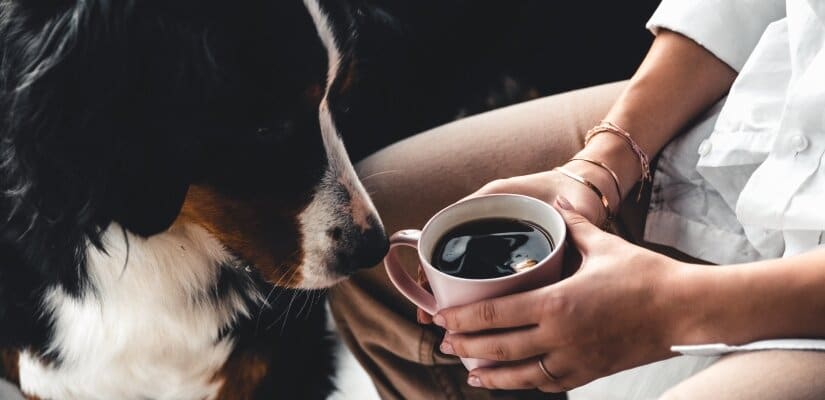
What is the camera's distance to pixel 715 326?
0.62 m

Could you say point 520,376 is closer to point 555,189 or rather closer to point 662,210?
point 555,189

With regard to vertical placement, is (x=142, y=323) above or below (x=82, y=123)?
below

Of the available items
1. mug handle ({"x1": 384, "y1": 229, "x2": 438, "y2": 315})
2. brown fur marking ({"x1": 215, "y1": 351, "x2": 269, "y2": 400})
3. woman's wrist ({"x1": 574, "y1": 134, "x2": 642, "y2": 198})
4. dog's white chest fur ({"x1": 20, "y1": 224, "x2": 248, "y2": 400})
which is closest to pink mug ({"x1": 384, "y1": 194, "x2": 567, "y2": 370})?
mug handle ({"x1": 384, "y1": 229, "x2": 438, "y2": 315})

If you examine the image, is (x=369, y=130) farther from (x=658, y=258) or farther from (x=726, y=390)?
(x=726, y=390)

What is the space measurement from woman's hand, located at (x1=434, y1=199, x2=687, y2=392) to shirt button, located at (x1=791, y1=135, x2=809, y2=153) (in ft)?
0.60

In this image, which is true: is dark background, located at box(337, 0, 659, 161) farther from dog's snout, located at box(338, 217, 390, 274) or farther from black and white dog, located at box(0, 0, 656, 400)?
dog's snout, located at box(338, 217, 390, 274)

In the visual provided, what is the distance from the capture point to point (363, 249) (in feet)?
2.75

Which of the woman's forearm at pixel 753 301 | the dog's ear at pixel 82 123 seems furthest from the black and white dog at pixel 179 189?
the woman's forearm at pixel 753 301

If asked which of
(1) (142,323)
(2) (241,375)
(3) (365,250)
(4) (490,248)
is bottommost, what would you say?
(2) (241,375)

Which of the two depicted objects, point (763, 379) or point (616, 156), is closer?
point (763, 379)

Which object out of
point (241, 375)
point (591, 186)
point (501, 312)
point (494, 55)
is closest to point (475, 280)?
point (501, 312)

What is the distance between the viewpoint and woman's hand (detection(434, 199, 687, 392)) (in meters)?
0.62

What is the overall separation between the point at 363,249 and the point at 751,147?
1.37 feet

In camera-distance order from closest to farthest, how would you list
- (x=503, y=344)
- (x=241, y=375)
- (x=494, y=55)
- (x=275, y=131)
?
1. (x=503, y=344)
2. (x=275, y=131)
3. (x=241, y=375)
4. (x=494, y=55)
